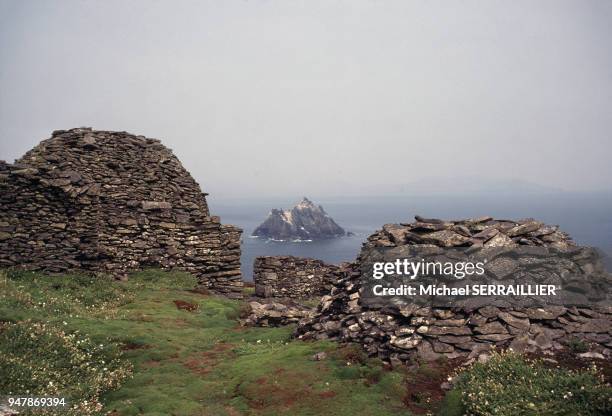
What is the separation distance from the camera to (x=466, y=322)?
50.1 feet

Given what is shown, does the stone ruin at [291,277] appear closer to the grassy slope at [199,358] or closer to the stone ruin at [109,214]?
the stone ruin at [109,214]

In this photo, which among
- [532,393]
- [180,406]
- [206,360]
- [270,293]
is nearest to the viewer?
[532,393]

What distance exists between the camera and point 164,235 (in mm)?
30672

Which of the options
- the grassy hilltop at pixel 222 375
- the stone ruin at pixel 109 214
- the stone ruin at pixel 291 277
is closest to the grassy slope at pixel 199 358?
the grassy hilltop at pixel 222 375

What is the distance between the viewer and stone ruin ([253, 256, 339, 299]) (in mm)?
34438

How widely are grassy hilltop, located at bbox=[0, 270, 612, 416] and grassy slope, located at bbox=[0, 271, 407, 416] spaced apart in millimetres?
51

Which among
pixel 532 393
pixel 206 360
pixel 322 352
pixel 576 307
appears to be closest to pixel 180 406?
pixel 206 360

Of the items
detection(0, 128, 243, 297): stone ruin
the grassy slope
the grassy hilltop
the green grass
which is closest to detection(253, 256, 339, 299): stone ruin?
detection(0, 128, 243, 297): stone ruin

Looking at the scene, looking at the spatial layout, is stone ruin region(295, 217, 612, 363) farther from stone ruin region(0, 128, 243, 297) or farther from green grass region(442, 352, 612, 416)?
stone ruin region(0, 128, 243, 297)

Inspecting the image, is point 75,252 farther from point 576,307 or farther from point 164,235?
point 576,307

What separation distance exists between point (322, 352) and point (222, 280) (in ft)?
56.8

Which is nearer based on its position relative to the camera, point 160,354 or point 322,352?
point 322,352

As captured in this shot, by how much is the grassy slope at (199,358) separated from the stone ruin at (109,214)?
2.66 metres

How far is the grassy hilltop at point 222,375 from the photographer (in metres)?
11.3
